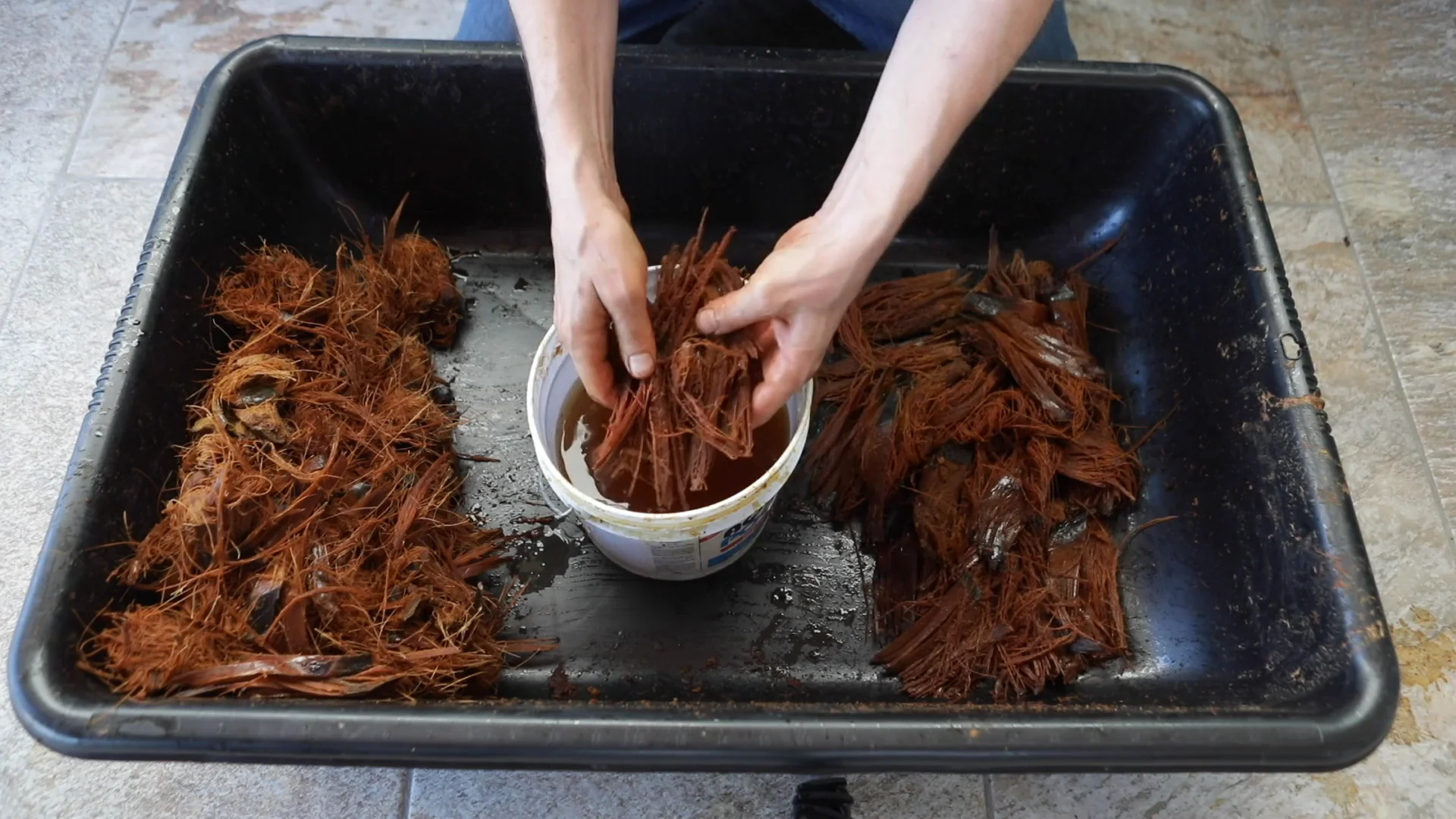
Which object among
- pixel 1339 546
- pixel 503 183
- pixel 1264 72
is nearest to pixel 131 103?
pixel 503 183

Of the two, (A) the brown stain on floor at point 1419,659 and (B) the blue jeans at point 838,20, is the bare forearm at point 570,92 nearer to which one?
(B) the blue jeans at point 838,20

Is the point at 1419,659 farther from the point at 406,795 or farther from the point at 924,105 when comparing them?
the point at 406,795

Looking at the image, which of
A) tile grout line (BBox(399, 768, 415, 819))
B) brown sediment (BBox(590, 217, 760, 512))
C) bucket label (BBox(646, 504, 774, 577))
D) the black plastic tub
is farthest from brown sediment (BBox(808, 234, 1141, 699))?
tile grout line (BBox(399, 768, 415, 819))

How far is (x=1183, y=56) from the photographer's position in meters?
1.48

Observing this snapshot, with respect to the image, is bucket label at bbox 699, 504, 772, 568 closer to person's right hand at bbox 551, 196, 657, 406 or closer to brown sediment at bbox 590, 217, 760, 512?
brown sediment at bbox 590, 217, 760, 512

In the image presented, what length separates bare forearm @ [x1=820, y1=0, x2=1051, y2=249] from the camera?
0.70 metres

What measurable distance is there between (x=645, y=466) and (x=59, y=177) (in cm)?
111

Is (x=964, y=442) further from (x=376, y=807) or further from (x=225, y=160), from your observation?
(x=225, y=160)

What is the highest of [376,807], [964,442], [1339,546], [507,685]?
[1339,546]

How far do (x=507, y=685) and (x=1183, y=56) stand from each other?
4.68ft

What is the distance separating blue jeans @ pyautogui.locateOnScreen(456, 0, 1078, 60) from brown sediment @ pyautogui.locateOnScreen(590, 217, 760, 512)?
0.46 metres

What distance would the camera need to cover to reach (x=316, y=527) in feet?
2.78

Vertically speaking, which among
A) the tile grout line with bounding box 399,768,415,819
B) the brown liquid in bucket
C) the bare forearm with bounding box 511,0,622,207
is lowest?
the tile grout line with bounding box 399,768,415,819

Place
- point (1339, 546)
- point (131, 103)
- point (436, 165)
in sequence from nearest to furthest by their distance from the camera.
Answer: point (1339, 546), point (436, 165), point (131, 103)
